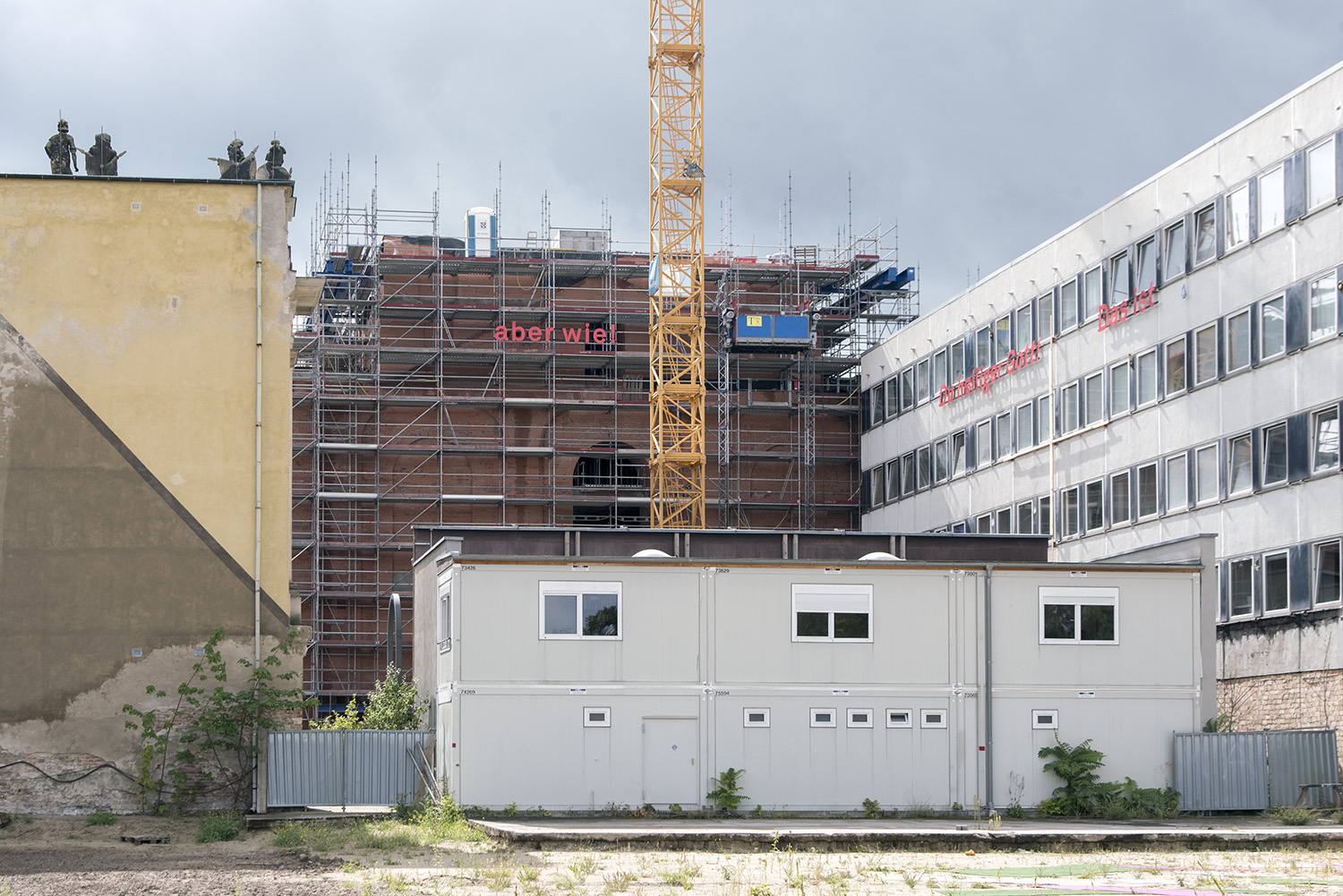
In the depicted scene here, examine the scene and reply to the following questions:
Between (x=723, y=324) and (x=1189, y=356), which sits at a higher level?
(x=723, y=324)

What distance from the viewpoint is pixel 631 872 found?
21.1 metres

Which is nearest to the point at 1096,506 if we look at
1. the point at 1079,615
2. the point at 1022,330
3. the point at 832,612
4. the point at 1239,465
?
the point at 1022,330

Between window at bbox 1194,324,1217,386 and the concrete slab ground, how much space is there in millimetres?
17726

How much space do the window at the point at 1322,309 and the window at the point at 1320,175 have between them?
5.95ft

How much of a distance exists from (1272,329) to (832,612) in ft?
52.4

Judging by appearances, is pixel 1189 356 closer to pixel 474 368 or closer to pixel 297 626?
pixel 297 626

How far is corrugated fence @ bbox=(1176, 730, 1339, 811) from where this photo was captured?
30.8 m

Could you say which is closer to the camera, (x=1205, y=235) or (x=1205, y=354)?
(x=1205, y=235)

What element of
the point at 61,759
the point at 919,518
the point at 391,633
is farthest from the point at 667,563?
the point at 919,518

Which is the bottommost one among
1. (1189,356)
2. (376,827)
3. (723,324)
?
(376,827)

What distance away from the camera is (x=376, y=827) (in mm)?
27344

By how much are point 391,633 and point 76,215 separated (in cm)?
2234

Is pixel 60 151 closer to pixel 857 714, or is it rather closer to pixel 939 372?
pixel 857 714

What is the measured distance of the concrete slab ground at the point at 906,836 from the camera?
945 inches
